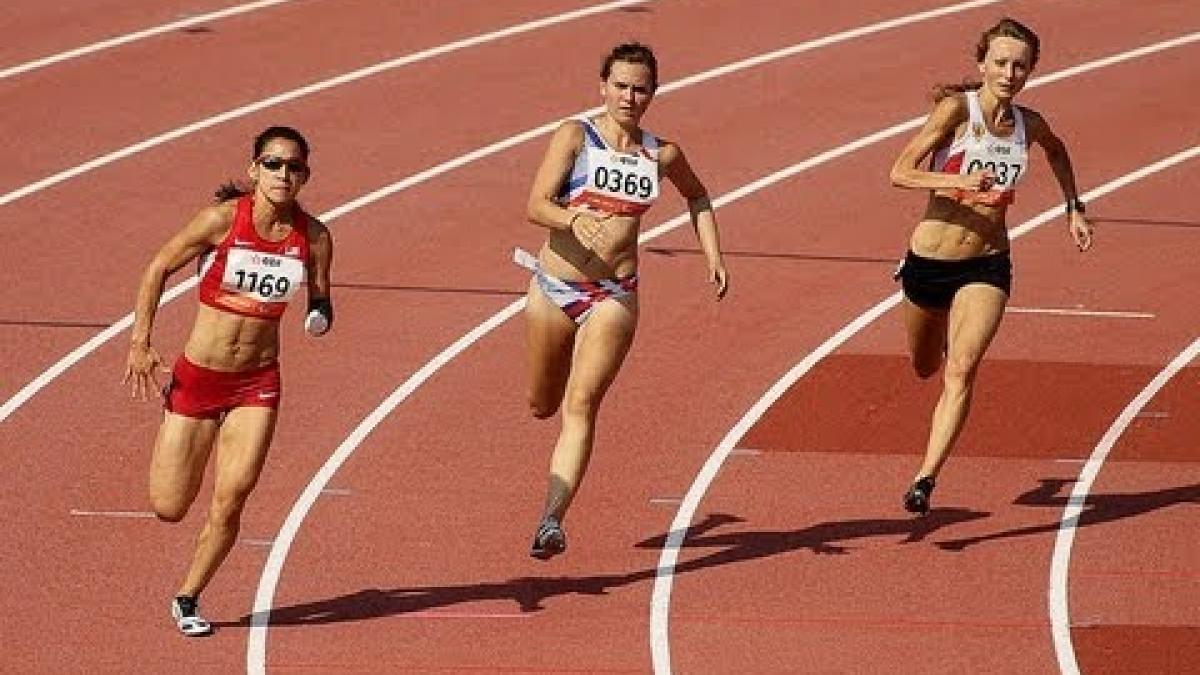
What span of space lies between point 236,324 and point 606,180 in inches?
71.4

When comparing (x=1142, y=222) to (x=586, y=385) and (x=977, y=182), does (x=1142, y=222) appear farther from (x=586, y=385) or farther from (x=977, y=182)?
(x=586, y=385)

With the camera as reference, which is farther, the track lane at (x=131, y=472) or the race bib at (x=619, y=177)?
the race bib at (x=619, y=177)

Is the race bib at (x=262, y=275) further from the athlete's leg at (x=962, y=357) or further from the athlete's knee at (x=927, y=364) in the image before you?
the athlete's knee at (x=927, y=364)

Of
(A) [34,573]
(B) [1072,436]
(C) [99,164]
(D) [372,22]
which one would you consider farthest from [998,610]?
(D) [372,22]

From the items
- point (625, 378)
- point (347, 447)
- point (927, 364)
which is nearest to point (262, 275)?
point (347, 447)

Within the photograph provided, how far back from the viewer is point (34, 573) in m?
13.3

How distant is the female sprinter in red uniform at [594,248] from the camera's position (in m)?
13.3

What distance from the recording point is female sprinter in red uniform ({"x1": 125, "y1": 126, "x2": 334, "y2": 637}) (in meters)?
12.3

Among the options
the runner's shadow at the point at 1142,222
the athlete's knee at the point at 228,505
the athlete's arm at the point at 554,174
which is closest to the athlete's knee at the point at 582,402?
the athlete's arm at the point at 554,174

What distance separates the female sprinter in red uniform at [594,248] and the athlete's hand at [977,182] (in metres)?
1.19

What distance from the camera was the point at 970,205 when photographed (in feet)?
46.9

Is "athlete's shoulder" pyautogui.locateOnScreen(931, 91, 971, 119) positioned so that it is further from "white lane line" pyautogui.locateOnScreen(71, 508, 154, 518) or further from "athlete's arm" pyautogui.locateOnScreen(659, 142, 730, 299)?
"white lane line" pyautogui.locateOnScreen(71, 508, 154, 518)

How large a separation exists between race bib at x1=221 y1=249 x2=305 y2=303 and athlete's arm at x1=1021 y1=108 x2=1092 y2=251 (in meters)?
3.70

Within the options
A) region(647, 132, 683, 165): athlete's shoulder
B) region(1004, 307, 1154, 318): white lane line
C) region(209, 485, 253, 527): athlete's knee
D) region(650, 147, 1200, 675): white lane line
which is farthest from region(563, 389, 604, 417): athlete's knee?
region(1004, 307, 1154, 318): white lane line
